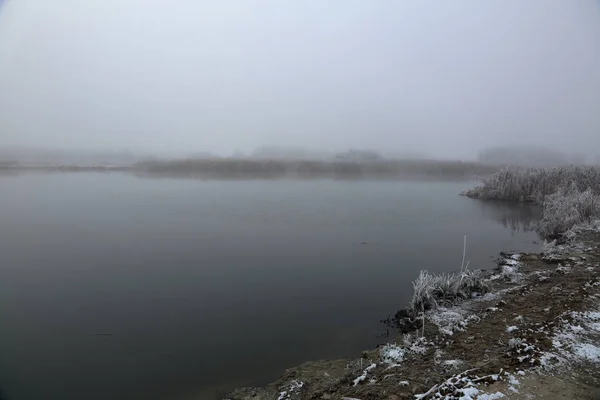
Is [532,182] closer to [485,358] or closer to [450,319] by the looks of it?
[450,319]

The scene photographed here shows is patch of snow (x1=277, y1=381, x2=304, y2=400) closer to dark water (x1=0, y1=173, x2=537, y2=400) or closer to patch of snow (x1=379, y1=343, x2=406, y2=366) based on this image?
dark water (x1=0, y1=173, x2=537, y2=400)

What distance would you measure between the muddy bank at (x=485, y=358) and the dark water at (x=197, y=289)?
0.99 m

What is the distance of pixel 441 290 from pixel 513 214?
744 inches

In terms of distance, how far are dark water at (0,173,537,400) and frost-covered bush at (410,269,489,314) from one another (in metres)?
0.85

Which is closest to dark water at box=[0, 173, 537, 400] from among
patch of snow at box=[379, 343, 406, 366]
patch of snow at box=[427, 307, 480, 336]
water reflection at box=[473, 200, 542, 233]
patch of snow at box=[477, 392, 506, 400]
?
water reflection at box=[473, 200, 542, 233]

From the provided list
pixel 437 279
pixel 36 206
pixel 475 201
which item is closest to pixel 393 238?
pixel 437 279

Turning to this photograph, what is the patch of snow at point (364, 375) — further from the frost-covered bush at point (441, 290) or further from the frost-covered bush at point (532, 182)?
the frost-covered bush at point (532, 182)

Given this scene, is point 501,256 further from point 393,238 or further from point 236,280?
point 236,280

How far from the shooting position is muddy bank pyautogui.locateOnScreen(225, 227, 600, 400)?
4617 mm

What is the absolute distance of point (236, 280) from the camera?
35.9 ft

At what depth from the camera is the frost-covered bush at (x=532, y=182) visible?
26781 millimetres

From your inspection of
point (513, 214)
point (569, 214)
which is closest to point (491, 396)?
point (569, 214)

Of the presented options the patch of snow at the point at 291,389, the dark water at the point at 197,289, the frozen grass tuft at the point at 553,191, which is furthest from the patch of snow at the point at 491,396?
the frozen grass tuft at the point at 553,191

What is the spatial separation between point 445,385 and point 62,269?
12.0 meters
